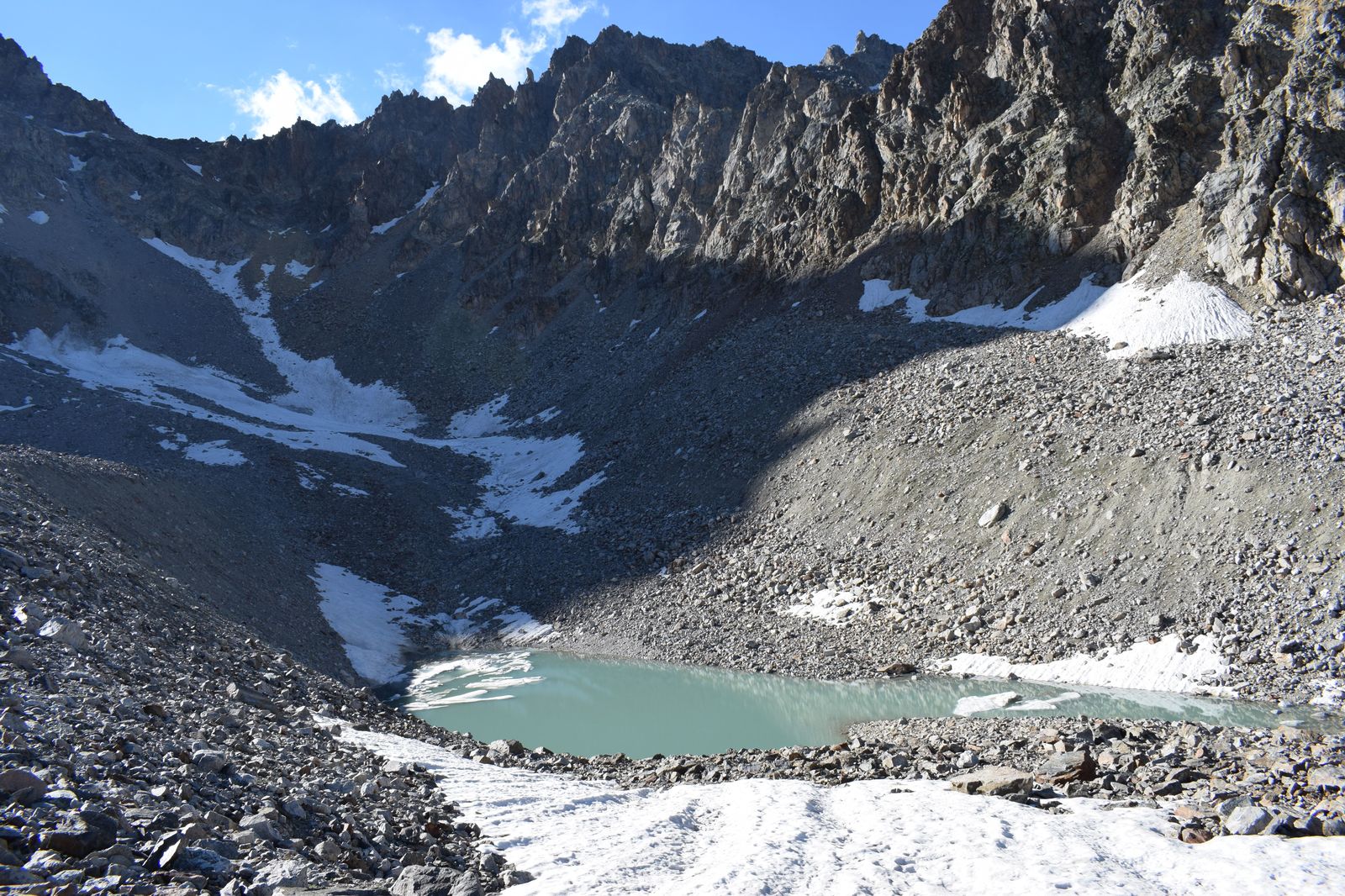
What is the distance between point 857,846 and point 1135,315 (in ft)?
104

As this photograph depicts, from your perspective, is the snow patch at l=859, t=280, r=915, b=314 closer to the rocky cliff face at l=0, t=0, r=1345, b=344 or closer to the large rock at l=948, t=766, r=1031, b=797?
the rocky cliff face at l=0, t=0, r=1345, b=344

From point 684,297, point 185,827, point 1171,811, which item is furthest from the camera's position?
point 684,297

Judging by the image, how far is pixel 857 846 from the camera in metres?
11.1

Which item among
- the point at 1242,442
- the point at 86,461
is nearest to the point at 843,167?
the point at 1242,442

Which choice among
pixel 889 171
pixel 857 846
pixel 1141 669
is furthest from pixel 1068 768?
pixel 889 171

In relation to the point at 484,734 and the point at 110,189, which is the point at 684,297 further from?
the point at 110,189

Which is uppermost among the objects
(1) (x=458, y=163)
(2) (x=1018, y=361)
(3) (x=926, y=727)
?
(1) (x=458, y=163)

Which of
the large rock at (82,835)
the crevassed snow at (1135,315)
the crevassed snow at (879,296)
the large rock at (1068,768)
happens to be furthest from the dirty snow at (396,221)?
the large rock at (82,835)

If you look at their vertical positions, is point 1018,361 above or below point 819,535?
above

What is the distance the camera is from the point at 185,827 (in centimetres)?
750

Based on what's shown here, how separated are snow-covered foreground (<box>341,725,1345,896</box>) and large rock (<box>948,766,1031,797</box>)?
421 mm

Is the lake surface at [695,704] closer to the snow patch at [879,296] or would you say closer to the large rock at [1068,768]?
the large rock at [1068,768]

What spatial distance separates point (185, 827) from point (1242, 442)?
27451 mm

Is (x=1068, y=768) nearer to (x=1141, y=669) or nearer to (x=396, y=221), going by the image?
(x=1141, y=669)
